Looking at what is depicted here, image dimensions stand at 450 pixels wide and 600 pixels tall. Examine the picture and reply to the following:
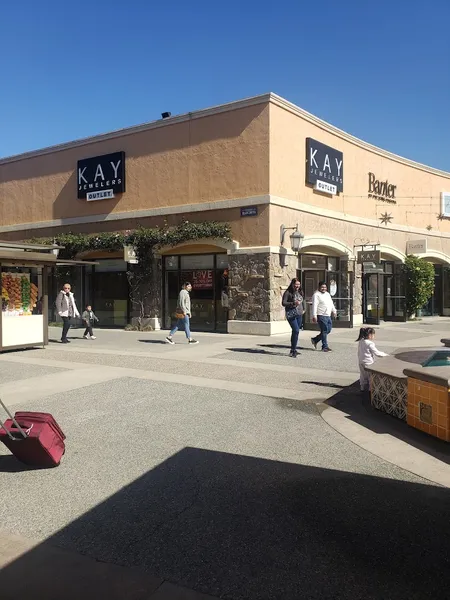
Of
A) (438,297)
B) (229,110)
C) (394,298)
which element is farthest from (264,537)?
(438,297)

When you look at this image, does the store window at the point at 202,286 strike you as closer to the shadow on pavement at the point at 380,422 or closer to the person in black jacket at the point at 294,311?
the person in black jacket at the point at 294,311

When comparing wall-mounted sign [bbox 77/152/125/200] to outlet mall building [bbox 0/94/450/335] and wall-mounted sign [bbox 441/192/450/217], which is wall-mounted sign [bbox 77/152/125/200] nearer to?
outlet mall building [bbox 0/94/450/335]

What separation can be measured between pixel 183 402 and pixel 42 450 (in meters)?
2.71

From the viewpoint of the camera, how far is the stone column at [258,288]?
623 inches

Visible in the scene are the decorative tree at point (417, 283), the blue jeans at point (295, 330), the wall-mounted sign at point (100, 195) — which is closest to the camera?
the blue jeans at point (295, 330)

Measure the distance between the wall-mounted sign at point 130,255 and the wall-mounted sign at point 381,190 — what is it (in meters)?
10.5

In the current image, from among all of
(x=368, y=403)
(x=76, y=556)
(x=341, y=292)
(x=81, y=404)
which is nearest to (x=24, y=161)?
(x=341, y=292)

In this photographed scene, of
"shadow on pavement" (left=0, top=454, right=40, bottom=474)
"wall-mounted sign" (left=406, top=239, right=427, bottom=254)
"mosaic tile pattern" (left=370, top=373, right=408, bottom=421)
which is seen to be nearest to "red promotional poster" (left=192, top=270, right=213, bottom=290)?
"wall-mounted sign" (left=406, top=239, right=427, bottom=254)

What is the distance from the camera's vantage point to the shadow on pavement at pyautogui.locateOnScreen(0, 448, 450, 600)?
274 centimetres

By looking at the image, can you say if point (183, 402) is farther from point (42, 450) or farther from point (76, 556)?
point (76, 556)

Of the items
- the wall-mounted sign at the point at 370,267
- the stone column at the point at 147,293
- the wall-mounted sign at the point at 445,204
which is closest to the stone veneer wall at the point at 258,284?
the stone column at the point at 147,293

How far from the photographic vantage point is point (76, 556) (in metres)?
3.07

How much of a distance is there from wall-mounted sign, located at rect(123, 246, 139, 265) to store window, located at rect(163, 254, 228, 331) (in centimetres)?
114

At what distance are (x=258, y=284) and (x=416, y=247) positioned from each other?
10973 millimetres
